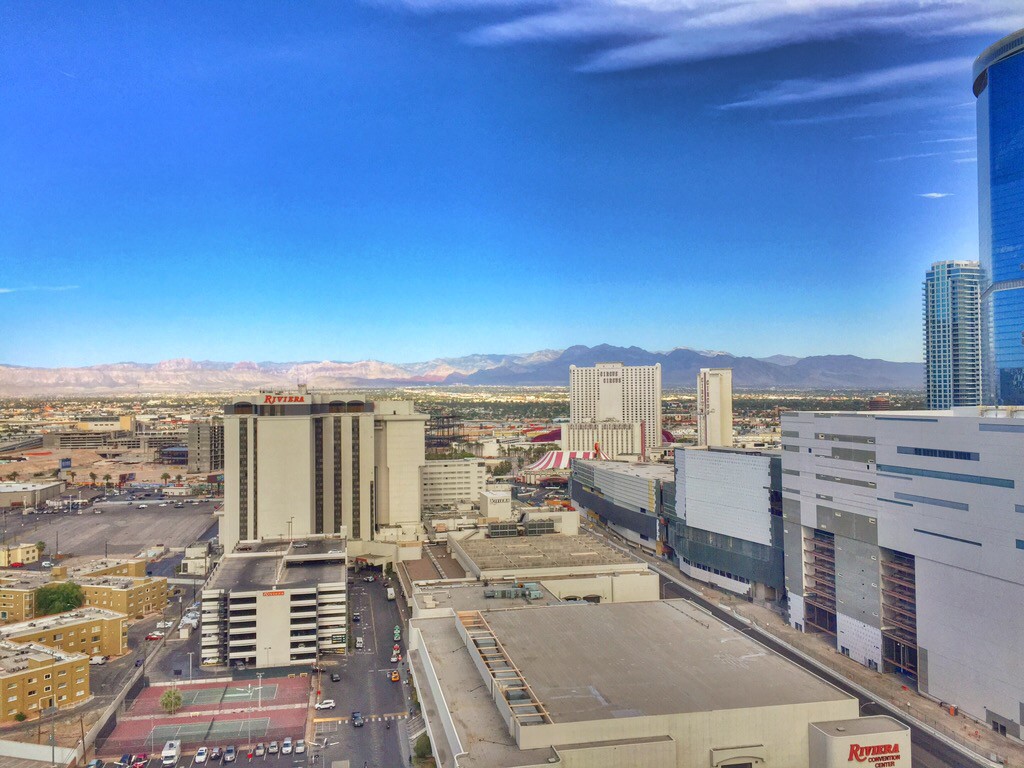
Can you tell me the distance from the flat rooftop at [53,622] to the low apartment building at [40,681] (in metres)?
2.05

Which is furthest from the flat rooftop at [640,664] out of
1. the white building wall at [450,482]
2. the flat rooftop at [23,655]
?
the white building wall at [450,482]

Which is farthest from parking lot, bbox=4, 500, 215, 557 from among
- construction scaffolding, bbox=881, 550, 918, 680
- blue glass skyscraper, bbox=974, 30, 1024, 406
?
blue glass skyscraper, bbox=974, 30, 1024, 406

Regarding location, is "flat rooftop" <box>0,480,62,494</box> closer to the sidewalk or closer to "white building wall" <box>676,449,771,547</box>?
"white building wall" <box>676,449,771,547</box>

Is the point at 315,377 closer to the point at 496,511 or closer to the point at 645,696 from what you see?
the point at 496,511

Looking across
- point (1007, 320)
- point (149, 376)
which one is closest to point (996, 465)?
point (1007, 320)

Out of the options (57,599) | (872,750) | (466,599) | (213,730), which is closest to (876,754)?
(872,750)

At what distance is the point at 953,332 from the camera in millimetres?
56250

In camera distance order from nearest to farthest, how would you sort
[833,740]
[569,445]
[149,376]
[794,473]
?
1. [833,740]
2. [794,473]
3. [569,445]
4. [149,376]

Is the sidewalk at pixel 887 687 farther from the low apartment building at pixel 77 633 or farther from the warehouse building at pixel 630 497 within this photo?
the low apartment building at pixel 77 633

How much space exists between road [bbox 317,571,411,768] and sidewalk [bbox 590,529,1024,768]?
11.3m

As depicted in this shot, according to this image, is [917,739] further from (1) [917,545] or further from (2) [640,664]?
(2) [640,664]

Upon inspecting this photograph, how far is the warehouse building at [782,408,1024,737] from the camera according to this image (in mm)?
16781

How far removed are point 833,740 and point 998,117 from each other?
37360 mm

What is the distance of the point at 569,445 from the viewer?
251 ft
